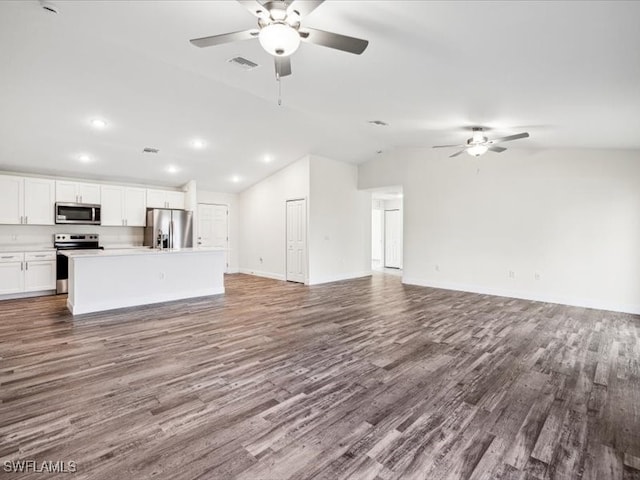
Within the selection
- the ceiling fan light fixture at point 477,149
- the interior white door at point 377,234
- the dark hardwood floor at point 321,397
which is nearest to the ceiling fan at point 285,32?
the dark hardwood floor at point 321,397

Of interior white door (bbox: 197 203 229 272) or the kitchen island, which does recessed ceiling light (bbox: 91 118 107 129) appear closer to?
the kitchen island

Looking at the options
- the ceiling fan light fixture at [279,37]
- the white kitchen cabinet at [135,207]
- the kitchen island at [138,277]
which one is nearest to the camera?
the ceiling fan light fixture at [279,37]

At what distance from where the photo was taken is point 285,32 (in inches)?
82.8

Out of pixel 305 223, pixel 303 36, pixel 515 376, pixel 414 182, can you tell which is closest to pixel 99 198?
pixel 305 223

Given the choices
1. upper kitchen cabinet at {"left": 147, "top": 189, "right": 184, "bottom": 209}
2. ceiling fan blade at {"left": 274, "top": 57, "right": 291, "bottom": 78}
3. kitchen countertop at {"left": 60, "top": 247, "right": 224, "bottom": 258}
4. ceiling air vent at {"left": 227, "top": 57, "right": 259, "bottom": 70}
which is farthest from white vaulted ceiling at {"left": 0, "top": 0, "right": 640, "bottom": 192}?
kitchen countertop at {"left": 60, "top": 247, "right": 224, "bottom": 258}

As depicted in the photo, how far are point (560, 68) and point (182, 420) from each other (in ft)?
13.2

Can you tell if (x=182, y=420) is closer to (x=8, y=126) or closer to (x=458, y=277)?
(x=8, y=126)

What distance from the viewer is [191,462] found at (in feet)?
5.89

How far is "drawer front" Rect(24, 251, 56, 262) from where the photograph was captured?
6.09 metres

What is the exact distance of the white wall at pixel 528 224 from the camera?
5316 mm

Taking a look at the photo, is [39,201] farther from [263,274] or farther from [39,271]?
[263,274]

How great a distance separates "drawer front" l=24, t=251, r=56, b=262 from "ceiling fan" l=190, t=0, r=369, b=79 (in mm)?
6224

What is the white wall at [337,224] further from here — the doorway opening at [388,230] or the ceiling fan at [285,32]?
the ceiling fan at [285,32]

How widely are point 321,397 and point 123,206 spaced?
272 inches
